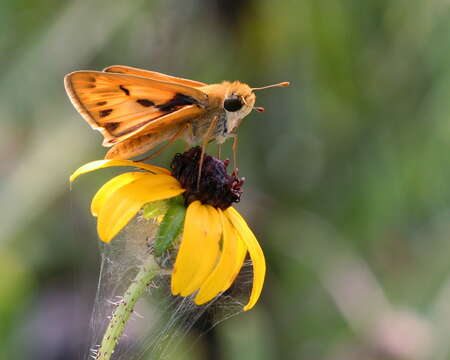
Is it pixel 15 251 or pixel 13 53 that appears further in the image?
pixel 13 53

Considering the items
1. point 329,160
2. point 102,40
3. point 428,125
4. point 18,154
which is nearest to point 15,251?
point 18,154

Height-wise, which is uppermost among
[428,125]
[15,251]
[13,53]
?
[428,125]

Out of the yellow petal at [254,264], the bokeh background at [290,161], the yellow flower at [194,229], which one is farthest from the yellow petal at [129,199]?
the bokeh background at [290,161]

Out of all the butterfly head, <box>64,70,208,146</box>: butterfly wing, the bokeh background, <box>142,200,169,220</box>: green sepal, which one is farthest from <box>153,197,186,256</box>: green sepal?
the bokeh background

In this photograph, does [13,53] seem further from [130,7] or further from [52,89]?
[130,7]

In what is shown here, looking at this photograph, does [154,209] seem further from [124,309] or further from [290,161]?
[290,161]

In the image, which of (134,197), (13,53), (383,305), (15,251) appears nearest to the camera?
(134,197)

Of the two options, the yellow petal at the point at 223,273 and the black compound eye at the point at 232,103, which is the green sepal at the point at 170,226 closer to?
the yellow petal at the point at 223,273

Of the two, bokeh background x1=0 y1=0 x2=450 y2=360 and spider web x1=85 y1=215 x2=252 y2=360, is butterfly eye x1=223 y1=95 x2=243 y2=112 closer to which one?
spider web x1=85 y1=215 x2=252 y2=360
